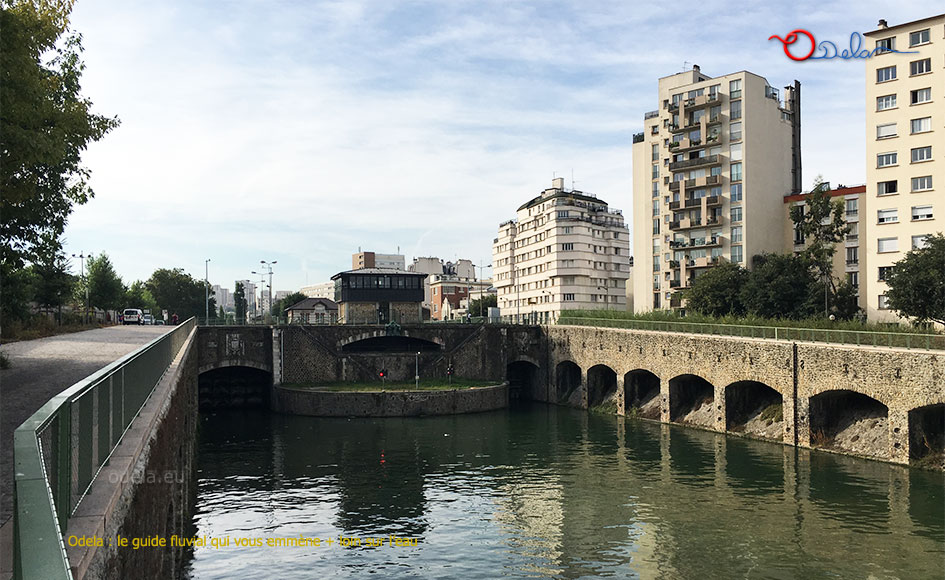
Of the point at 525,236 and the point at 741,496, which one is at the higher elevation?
the point at 525,236

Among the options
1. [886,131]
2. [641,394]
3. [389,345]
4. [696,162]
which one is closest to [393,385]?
[389,345]

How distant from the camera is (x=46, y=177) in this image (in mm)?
23172

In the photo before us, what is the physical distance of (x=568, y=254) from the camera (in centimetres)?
10800

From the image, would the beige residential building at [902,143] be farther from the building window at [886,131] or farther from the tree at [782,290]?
the tree at [782,290]

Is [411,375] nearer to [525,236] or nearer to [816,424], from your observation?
[816,424]

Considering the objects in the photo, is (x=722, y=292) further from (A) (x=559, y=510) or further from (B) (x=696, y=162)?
(A) (x=559, y=510)

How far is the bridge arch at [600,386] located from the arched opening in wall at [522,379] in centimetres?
887

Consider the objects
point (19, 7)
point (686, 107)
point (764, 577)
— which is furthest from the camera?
point (686, 107)

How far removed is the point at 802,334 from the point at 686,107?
44294mm

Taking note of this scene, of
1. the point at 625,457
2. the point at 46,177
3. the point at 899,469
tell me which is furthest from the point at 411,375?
the point at 46,177

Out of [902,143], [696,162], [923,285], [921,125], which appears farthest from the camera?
[696,162]

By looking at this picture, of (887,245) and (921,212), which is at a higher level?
(921,212)

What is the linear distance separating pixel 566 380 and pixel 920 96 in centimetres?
4033

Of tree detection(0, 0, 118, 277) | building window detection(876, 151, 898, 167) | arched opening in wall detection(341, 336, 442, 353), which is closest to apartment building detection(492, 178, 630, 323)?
arched opening in wall detection(341, 336, 442, 353)
